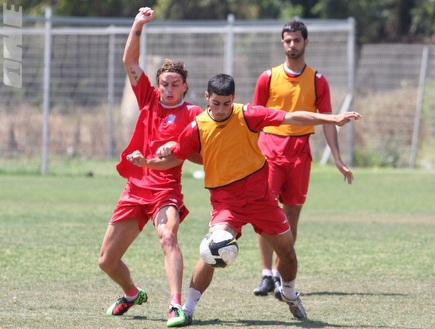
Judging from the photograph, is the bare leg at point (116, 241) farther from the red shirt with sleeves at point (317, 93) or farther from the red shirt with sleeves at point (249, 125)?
the red shirt with sleeves at point (317, 93)

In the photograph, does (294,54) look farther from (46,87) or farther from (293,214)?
(46,87)

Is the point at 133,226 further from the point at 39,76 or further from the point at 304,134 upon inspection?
the point at 39,76

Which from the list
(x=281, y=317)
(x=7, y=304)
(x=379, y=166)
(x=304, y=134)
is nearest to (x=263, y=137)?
(x=304, y=134)

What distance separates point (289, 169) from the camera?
9.70 m

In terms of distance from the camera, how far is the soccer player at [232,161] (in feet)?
25.2

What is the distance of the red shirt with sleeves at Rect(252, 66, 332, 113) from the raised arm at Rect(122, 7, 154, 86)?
170cm

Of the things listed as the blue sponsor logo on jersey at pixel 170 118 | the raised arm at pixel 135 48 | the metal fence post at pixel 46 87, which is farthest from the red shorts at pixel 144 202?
the metal fence post at pixel 46 87

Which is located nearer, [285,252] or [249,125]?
[249,125]

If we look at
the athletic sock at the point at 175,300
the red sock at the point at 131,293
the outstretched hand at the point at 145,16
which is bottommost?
the red sock at the point at 131,293

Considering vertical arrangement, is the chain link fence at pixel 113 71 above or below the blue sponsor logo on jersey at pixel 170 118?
below

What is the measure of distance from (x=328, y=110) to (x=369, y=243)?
3.39 meters

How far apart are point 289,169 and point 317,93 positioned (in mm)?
773

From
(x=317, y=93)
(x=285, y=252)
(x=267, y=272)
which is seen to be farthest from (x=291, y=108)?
(x=285, y=252)

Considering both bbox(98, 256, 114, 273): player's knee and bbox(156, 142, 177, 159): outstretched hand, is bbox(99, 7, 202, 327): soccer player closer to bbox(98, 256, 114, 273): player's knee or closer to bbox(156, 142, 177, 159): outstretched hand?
bbox(98, 256, 114, 273): player's knee
